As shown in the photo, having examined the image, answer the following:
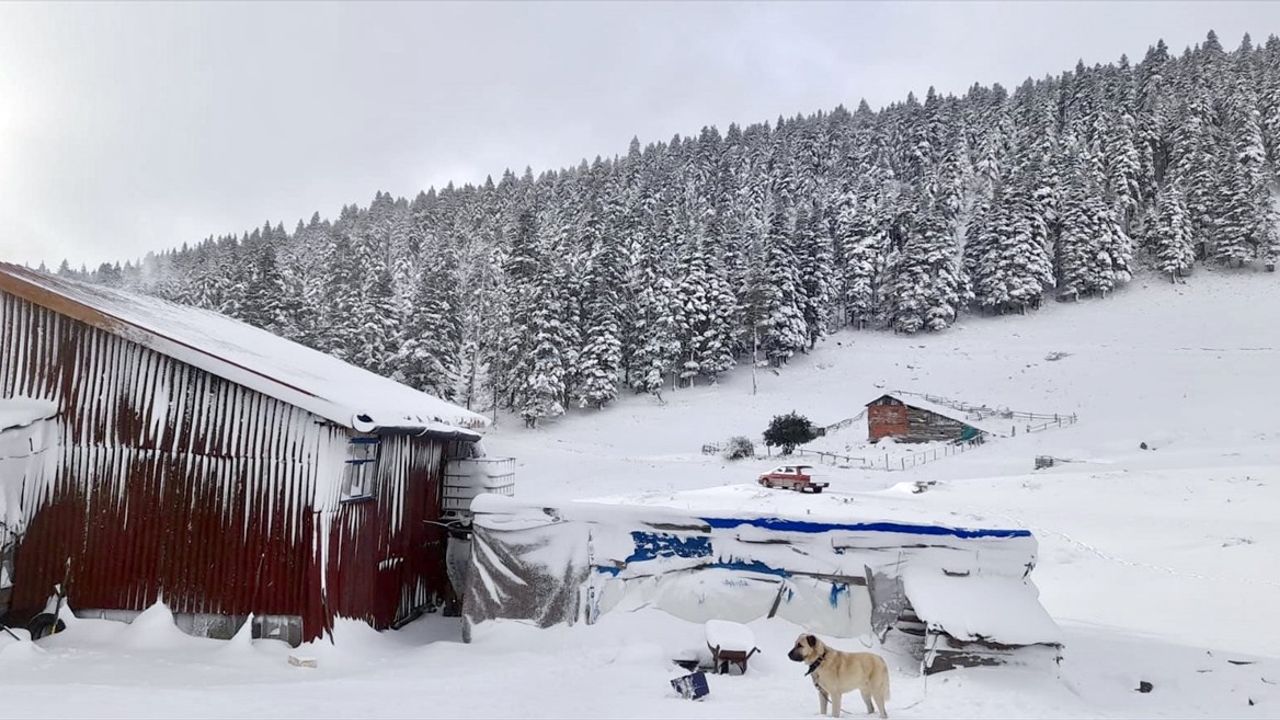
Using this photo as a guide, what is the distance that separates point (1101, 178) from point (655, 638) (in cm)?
7724

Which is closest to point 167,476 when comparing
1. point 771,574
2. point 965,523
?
point 771,574

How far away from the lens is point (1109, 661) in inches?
408

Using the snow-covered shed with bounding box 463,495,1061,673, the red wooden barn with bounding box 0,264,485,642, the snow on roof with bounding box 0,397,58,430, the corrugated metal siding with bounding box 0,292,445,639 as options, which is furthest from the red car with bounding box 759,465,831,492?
the snow on roof with bounding box 0,397,58,430

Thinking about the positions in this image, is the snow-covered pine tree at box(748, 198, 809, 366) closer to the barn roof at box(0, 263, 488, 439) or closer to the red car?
the red car

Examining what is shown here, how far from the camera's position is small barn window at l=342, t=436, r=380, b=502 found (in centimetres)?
1024

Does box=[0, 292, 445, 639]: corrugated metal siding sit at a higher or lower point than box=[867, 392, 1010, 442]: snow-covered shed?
lower

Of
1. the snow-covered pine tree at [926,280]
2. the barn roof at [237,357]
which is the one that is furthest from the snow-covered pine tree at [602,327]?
the barn roof at [237,357]

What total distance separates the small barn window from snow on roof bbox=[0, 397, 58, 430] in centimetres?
440

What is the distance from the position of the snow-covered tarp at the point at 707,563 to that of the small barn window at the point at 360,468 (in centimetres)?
173

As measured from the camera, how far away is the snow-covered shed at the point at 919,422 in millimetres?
39938

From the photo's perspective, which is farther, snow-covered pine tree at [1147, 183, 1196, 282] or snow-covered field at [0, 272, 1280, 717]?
snow-covered pine tree at [1147, 183, 1196, 282]

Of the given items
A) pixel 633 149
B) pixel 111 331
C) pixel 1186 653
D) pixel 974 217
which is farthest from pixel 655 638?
pixel 633 149

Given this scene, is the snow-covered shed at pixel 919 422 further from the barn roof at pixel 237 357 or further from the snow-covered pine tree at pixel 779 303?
the barn roof at pixel 237 357

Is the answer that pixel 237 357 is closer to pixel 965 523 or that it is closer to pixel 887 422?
pixel 965 523
